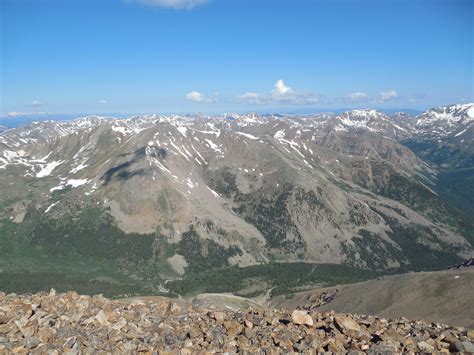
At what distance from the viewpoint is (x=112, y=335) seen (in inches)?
1404

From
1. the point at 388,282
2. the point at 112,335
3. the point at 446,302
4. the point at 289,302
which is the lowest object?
the point at 289,302

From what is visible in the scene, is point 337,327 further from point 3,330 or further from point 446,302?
point 446,302

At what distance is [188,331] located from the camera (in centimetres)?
3716

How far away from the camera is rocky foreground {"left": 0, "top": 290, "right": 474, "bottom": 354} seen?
3416 centimetres

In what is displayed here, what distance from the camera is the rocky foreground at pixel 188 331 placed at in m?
34.2

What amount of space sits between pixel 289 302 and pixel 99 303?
14661cm

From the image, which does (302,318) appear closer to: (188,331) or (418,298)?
(188,331)

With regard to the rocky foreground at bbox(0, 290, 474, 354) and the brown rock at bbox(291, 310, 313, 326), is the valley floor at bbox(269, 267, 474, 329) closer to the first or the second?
the rocky foreground at bbox(0, 290, 474, 354)

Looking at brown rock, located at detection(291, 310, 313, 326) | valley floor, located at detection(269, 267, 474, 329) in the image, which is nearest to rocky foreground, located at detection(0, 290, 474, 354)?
brown rock, located at detection(291, 310, 313, 326)

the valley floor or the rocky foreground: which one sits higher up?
the rocky foreground

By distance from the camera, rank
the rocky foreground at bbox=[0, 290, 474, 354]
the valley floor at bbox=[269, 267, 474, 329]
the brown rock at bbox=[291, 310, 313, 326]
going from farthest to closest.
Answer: the valley floor at bbox=[269, 267, 474, 329] → the brown rock at bbox=[291, 310, 313, 326] → the rocky foreground at bbox=[0, 290, 474, 354]

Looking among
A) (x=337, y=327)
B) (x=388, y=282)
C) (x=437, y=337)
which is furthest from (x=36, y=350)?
(x=388, y=282)

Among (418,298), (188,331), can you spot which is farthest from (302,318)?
(418,298)

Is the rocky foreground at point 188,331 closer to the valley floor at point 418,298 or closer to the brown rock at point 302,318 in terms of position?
the brown rock at point 302,318
